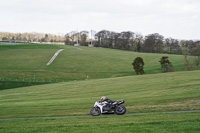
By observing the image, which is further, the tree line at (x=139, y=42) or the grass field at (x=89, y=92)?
the tree line at (x=139, y=42)

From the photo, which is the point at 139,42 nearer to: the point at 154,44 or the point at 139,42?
the point at 139,42

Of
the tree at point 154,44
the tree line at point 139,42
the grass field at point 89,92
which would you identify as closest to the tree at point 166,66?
the grass field at point 89,92

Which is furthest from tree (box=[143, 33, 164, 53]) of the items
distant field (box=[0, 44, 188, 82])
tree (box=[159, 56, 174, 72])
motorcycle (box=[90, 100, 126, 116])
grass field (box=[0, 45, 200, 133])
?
motorcycle (box=[90, 100, 126, 116])

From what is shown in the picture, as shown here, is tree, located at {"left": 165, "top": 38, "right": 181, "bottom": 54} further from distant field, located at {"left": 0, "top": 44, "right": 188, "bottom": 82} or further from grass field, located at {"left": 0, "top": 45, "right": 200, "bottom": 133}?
grass field, located at {"left": 0, "top": 45, "right": 200, "bottom": 133}

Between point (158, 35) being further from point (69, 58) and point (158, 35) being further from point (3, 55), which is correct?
point (3, 55)

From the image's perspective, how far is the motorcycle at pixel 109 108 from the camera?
18141mm

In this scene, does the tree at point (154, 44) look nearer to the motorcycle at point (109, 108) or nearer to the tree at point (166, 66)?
the tree at point (166, 66)

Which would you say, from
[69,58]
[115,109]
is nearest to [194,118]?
[115,109]

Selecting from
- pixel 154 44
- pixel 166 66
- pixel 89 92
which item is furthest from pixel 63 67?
pixel 154 44

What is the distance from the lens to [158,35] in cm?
16725

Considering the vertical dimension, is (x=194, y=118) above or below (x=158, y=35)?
below

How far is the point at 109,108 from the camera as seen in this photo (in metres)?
18.4

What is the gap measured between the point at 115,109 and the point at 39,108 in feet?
31.6

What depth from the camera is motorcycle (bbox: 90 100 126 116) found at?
18141mm
